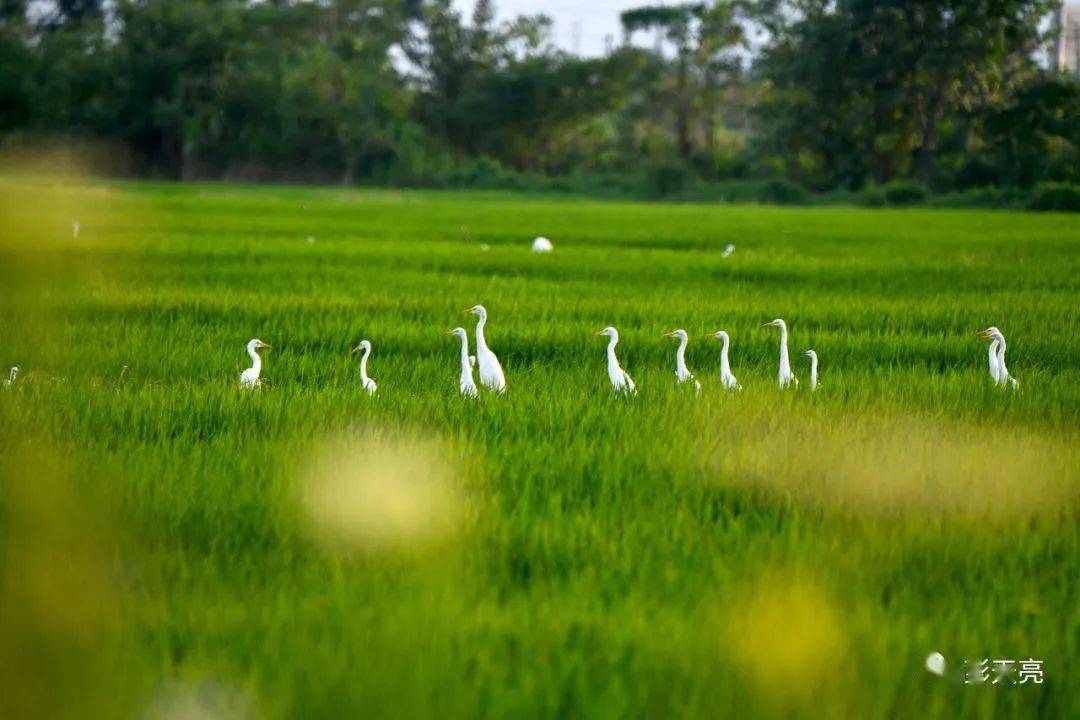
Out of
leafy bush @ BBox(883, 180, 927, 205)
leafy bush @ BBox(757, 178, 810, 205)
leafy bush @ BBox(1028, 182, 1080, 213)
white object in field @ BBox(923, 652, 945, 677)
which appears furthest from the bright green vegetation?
leafy bush @ BBox(757, 178, 810, 205)

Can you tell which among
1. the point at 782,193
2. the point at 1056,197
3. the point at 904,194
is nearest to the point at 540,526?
the point at 1056,197

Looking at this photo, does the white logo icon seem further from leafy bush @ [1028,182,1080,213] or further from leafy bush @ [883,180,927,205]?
leafy bush @ [883,180,927,205]

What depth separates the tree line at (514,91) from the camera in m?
41.3

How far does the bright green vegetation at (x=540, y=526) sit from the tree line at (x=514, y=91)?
3485 centimetres

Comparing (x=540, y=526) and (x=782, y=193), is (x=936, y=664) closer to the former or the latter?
(x=540, y=526)

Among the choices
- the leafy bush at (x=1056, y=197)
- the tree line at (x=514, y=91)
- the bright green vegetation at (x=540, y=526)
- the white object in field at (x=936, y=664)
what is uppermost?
the tree line at (x=514, y=91)

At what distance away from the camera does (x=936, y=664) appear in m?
2.59

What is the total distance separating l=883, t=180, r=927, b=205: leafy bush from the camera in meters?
37.9

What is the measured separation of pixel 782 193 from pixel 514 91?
15.1m

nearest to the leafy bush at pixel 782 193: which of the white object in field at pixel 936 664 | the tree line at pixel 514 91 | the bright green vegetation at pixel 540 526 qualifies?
the tree line at pixel 514 91

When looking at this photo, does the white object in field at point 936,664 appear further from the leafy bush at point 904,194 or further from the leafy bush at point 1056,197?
the leafy bush at point 904,194

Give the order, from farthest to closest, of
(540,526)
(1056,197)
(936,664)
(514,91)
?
1. (514,91)
2. (1056,197)
3. (540,526)
4. (936,664)

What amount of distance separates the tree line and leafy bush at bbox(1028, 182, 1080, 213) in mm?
5407

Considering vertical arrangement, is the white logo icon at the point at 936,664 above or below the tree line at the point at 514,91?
below
